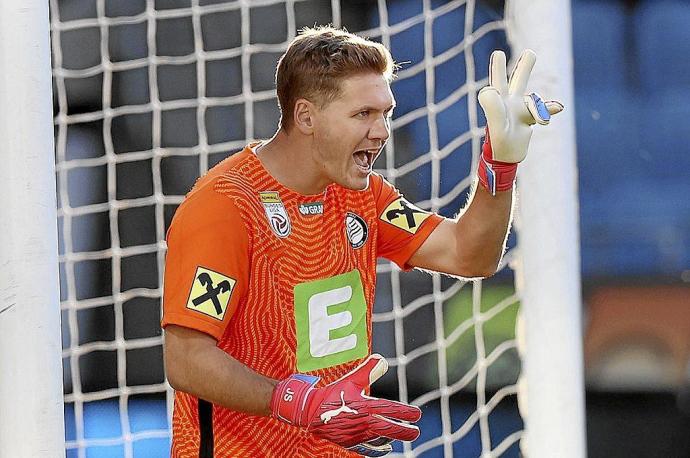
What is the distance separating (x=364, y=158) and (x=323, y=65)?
0.19 metres

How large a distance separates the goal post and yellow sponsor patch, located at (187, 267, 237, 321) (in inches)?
32.3

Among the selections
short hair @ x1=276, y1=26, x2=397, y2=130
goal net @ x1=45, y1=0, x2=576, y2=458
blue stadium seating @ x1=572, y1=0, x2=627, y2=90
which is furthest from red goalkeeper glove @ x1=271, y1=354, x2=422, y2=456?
blue stadium seating @ x1=572, y1=0, x2=627, y2=90

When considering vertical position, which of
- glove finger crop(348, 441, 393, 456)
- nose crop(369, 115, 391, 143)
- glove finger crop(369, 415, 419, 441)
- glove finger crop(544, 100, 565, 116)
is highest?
glove finger crop(544, 100, 565, 116)

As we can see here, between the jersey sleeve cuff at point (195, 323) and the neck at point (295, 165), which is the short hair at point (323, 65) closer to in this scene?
the neck at point (295, 165)

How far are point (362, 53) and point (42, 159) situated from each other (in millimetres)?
759

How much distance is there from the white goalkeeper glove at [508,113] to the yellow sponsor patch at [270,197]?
0.40 metres

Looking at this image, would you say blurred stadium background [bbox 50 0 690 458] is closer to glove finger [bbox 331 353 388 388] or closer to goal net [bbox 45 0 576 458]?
goal net [bbox 45 0 576 458]

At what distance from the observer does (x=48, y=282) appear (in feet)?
8.73

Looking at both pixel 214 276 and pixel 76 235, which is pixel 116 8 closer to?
pixel 76 235

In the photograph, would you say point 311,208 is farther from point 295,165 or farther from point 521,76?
point 521,76

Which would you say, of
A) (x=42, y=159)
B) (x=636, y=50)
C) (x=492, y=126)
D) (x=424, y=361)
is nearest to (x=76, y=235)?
(x=424, y=361)

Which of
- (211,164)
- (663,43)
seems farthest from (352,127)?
(663,43)

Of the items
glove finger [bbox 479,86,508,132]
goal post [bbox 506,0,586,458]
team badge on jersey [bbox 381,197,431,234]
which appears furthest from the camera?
goal post [bbox 506,0,586,458]

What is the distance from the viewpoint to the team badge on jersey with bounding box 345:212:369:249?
249 centimetres
